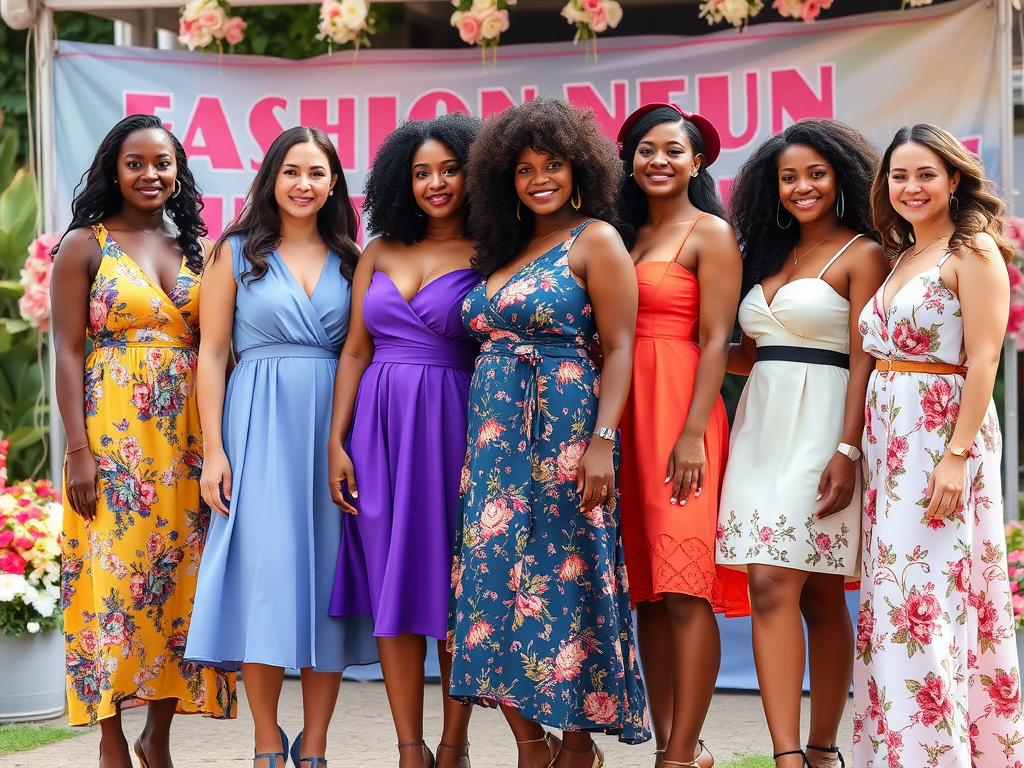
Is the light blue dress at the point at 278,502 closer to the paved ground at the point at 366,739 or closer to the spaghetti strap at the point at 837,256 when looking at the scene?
the paved ground at the point at 366,739

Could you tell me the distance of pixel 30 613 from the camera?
5.40 metres

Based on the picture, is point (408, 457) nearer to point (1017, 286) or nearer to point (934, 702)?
point (934, 702)

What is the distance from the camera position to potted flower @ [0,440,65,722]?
17.6 feet

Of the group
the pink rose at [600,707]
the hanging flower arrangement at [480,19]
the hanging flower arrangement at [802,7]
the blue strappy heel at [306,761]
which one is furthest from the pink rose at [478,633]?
the hanging flower arrangement at [802,7]

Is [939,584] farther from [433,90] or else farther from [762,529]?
[433,90]

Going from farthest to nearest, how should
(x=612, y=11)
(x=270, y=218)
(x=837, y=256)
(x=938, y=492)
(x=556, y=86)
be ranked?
(x=556, y=86)
(x=612, y=11)
(x=270, y=218)
(x=837, y=256)
(x=938, y=492)

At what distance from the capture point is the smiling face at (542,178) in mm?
3914

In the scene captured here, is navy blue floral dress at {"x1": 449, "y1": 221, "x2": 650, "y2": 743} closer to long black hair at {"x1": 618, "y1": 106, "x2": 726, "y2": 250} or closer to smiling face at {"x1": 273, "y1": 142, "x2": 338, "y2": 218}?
long black hair at {"x1": 618, "y1": 106, "x2": 726, "y2": 250}

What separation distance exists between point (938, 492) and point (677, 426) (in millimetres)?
832

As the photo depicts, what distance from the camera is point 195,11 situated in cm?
574

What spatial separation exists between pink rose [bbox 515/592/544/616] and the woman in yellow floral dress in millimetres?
1255

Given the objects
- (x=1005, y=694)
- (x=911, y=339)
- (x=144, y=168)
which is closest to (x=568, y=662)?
(x=1005, y=694)

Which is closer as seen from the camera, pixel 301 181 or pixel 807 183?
pixel 807 183

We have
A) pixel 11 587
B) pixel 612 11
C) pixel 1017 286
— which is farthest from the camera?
pixel 612 11
